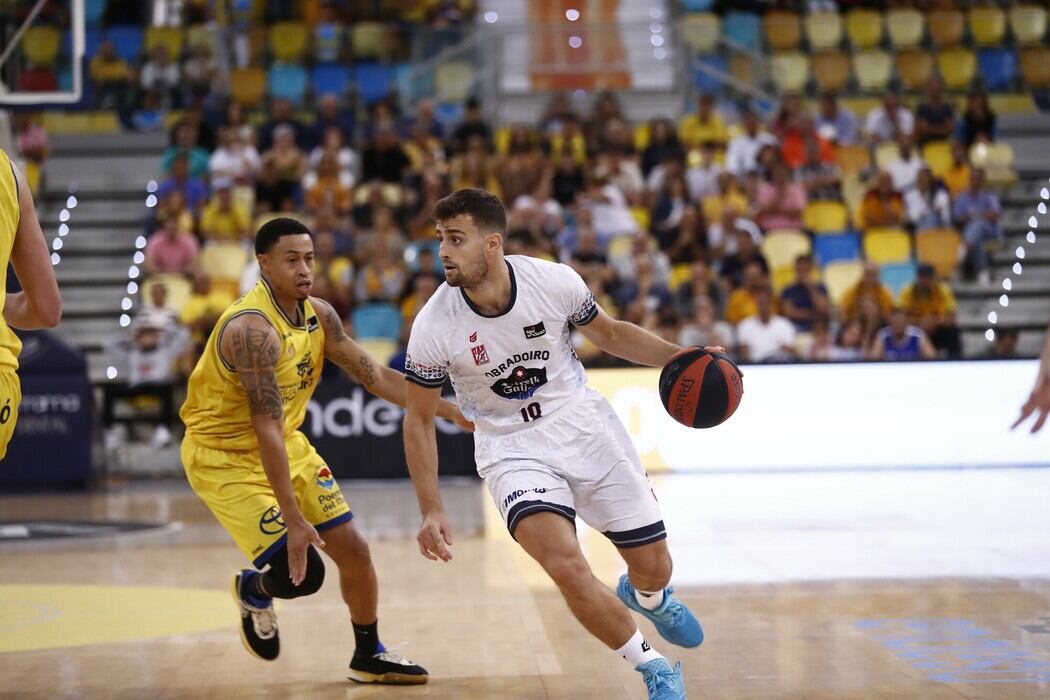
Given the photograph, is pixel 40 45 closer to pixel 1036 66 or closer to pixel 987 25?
pixel 987 25

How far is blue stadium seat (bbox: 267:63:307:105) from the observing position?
1795 cm

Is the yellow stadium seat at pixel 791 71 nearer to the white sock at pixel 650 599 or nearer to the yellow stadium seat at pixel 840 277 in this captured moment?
the yellow stadium seat at pixel 840 277

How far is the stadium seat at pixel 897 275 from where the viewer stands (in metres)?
15.9

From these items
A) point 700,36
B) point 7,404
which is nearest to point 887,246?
point 700,36

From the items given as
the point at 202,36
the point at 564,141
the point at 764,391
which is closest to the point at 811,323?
the point at 764,391

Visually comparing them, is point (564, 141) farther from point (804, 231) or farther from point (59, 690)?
point (59, 690)

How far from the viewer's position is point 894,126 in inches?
716

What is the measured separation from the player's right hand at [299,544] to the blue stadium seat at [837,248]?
12.2 meters

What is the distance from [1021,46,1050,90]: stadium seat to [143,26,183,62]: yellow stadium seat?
10921 mm

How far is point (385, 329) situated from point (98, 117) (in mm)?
5906

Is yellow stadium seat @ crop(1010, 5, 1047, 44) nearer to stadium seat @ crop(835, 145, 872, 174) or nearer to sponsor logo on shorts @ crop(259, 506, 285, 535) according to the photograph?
stadium seat @ crop(835, 145, 872, 174)

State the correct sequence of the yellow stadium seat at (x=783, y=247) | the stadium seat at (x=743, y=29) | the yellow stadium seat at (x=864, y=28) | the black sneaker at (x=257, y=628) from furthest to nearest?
the yellow stadium seat at (x=864, y=28) → the stadium seat at (x=743, y=29) → the yellow stadium seat at (x=783, y=247) → the black sneaker at (x=257, y=628)

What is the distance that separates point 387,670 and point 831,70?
48.8 feet

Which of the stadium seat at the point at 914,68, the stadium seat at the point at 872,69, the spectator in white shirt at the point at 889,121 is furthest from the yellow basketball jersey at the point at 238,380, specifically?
the stadium seat at the point at 872,69
